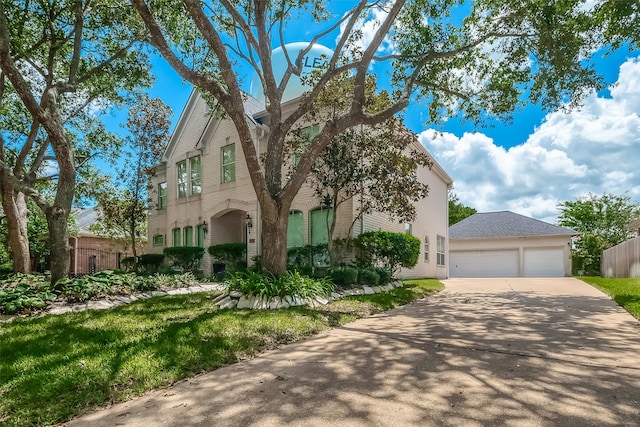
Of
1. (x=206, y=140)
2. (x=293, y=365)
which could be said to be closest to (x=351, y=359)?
(x=293, y=365)

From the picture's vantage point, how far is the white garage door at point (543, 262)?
76.6 feet

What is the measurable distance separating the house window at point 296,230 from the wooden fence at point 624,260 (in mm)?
12478

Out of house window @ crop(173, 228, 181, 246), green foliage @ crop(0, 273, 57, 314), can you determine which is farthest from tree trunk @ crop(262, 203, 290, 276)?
house window @ crop(173, 228, 181, 246)

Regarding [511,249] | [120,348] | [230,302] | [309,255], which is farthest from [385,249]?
[511,249]

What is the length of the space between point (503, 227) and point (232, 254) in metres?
18.9

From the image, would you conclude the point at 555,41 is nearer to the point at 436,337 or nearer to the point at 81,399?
the point at 436,337

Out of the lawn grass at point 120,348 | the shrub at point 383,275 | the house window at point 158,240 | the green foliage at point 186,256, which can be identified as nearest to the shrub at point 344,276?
the shrub at point 383,275

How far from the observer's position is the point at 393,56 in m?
10.6

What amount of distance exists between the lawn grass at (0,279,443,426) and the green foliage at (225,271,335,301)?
0.53m

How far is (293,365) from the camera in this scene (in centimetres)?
409

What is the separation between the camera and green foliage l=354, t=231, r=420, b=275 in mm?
11773

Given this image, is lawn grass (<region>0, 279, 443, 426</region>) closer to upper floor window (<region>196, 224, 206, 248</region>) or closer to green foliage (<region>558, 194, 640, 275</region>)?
upper floor window (<region>196, 224, 206, 248</region>)

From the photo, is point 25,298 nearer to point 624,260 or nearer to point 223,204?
point 223,204

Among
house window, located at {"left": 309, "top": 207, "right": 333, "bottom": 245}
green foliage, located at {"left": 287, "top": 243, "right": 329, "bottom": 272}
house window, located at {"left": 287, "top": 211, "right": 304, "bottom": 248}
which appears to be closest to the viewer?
green foliage, located at {"left": 287, "top": 243, "right": 329, "bottom": 272}
